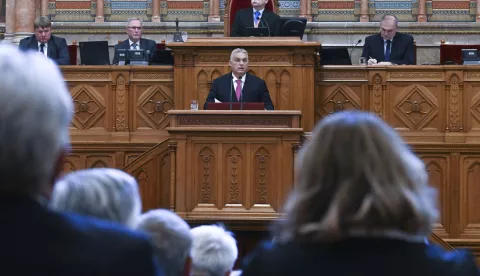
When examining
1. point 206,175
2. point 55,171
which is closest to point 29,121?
point 55,171

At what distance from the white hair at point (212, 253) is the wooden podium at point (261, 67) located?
255 inches

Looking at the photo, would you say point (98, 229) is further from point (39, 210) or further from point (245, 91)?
point (245, 91)

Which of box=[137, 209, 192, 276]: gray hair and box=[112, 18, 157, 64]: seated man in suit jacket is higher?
box=[112, 18, 157, 64]: seated man in suit jacket

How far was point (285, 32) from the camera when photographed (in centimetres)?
1121

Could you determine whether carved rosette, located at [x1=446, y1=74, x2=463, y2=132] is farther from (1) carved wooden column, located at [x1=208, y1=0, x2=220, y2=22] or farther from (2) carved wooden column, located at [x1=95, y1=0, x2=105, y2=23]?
(2) carved wooden column, located at [x1=95, y1=0, x2=105, y2=23]

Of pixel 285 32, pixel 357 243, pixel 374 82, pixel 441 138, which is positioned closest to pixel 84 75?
pixel 285 32

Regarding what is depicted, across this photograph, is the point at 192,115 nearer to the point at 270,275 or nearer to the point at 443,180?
the point at 443,180

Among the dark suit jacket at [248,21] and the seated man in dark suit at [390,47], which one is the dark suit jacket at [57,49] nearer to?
the dark suit jacket at [248,21]

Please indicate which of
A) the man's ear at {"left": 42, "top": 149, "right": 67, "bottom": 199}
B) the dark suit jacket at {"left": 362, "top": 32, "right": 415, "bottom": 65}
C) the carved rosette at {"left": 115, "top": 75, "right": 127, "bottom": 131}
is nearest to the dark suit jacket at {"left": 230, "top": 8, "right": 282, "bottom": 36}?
the dark suit jacket at {"left": 362, "top": 32, "right": 415, "bottom": 65}

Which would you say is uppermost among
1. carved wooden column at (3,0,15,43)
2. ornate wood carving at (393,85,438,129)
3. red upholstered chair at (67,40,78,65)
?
carved wooden column at (3,0,15,43)

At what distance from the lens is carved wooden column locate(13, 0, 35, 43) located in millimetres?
17172

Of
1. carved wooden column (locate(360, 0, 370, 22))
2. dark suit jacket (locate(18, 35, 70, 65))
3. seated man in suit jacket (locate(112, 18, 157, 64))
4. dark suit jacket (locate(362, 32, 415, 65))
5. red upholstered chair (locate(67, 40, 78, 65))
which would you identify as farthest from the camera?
carved wooden column (locate(360, 0, 370, 22))

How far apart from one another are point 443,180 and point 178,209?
3073 mm

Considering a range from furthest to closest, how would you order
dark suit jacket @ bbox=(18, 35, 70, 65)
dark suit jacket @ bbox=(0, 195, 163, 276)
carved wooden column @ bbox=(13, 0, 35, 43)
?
carved wooden column @ bbox=(13, 0, 35, 43), dark suit jacket @ bbox=(18, 35, 70, 65), dark suit jacket @ bbox=(0, 195, 163, 276)
